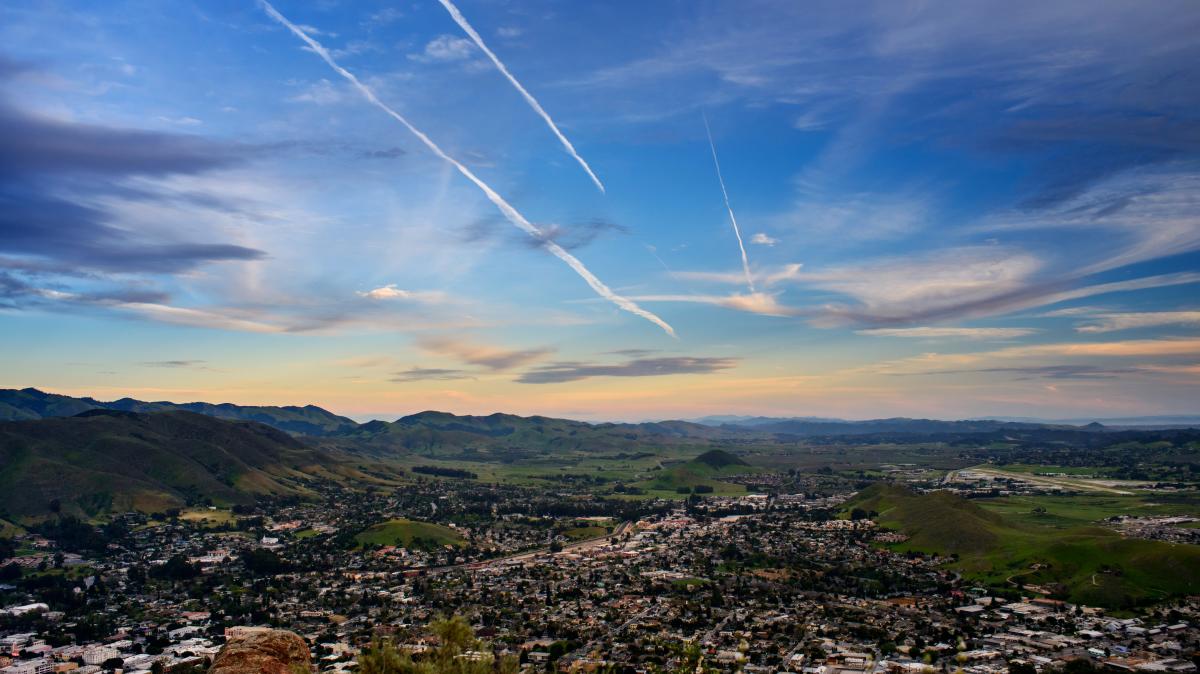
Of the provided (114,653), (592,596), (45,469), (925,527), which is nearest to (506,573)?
(592,596)

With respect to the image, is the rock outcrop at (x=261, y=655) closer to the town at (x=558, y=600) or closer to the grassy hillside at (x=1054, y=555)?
the town at (x=558, y=600)

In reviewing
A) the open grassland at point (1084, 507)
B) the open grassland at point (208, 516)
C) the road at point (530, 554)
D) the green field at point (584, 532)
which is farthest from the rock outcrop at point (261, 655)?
the open grassland at point (1084, 507)

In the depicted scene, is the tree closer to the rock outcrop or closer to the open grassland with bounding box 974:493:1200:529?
the rock outcrop

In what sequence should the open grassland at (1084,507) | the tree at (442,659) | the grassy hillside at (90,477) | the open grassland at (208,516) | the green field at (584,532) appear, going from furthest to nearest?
the grassy hillside at (90,477) → the open grassland at (208,516) → the open grassland at (1084,507) → the green field at (584,532) → the tree at (442,659)

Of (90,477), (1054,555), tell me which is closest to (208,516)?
(90,477)

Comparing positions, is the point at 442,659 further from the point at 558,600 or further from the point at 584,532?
the point at 584,532
